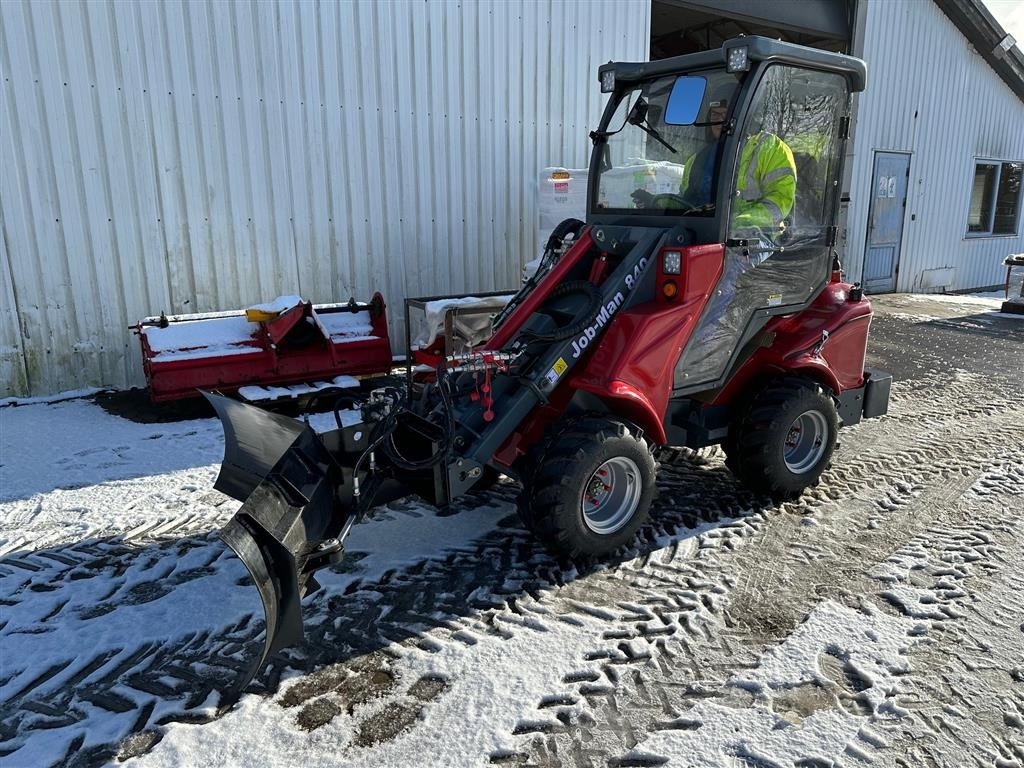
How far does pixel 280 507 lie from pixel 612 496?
1.63m

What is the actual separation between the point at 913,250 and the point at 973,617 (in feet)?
40.1

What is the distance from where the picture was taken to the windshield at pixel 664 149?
155 inches

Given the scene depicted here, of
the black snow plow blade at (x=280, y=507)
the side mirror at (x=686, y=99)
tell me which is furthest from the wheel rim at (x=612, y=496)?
the side mirror at (x=686, y=99)

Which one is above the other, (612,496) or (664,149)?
(664,149)

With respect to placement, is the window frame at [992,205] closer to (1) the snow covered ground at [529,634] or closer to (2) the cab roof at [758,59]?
→ (1) the snow covered ground at [529,634]

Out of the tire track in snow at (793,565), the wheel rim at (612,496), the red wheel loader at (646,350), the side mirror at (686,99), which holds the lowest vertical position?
the tire track in snow at (793,565)

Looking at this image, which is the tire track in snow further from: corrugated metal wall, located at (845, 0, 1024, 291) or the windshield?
corrugated metal wall, located at (845, 0, 1024, 291)

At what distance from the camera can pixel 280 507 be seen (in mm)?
3037

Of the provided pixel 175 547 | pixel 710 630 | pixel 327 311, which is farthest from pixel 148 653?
pixel 327 311

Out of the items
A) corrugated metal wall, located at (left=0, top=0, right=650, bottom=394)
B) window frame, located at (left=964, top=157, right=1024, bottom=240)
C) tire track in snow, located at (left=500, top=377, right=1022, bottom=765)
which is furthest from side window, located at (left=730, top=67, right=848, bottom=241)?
window frame, located at (left=964, top=157, right=1024, bottom=240)

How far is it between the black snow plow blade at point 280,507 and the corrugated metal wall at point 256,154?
384 centimetres

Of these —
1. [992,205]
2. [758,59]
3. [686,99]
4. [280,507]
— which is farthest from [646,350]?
[992,205]

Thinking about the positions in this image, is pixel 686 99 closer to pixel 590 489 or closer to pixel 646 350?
pixel 646 350

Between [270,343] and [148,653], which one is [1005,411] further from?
[148,653]
